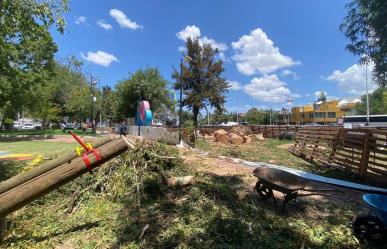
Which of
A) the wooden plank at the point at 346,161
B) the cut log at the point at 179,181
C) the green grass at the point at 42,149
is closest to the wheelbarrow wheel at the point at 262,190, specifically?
the cut log at the point at 179,181

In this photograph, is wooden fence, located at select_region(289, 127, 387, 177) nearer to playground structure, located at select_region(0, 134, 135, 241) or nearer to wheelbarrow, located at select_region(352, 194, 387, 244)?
wheelbarrow, located at select_region(352, 194, 387, 244)

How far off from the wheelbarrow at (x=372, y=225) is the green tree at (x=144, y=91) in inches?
1231

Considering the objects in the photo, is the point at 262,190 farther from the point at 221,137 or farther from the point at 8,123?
the point at 8,123

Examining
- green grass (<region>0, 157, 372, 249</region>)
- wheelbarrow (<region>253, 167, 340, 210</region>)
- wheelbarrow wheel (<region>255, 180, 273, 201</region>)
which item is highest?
wheelbarrow (<region>253, 167, 340, 210</region>)

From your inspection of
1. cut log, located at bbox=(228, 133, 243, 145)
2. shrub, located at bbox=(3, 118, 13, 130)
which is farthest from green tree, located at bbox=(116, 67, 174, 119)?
cut log, located at bbox=(228, 133, 243, 145)

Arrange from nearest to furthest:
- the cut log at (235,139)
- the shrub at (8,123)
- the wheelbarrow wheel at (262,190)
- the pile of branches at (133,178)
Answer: the wheelbarrow wheel at (262,190) → the pile of branches at (133,178) → the cut log at (235,139) → the shrub at (8,123)

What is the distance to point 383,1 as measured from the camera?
6406 mm

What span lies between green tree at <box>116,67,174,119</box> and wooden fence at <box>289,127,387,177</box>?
77.5 feet

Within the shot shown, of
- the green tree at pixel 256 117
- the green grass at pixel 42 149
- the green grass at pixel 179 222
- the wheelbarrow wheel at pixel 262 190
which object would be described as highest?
the green tree at pixel 256 117

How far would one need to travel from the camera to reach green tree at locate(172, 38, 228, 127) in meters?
37.4

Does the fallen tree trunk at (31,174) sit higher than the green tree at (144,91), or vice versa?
the green tree at (144,91)

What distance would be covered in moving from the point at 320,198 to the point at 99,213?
4784mm

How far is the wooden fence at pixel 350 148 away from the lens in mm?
8062

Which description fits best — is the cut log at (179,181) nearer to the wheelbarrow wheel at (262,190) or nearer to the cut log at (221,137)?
the wheelbarrow wheel at (262,190)
